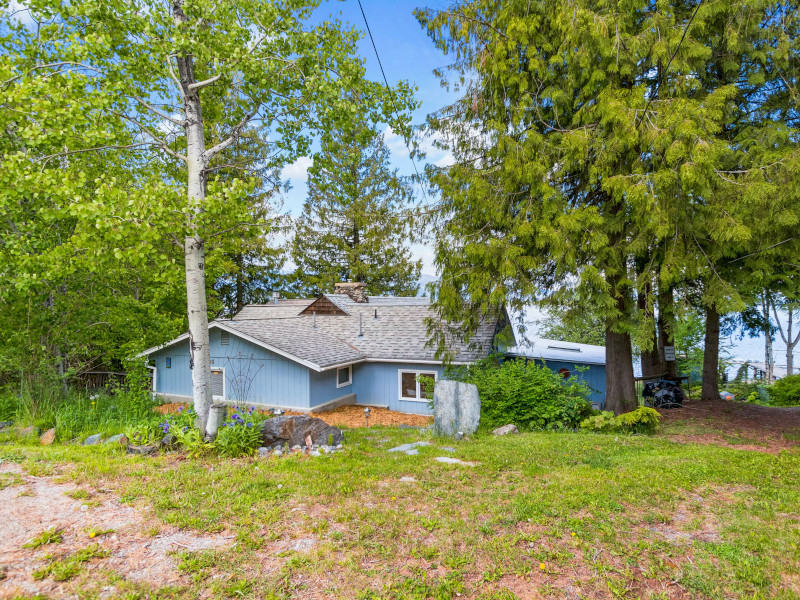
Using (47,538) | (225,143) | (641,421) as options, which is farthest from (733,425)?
(47,538)

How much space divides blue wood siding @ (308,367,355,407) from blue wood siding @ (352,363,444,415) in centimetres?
66

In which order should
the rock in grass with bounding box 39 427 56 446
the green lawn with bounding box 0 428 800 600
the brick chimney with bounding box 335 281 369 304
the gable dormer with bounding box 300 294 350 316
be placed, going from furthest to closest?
the brick chimney with bounding box 335 281 369 304 → the gable dormer with bounding box 300 294 350 316 → the rock in grass with bounding box 39 427 56 446 → the green lawn with bounding box 0 428 800 600

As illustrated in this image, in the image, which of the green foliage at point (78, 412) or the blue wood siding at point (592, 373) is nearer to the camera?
the green foliage at point (78, 412)

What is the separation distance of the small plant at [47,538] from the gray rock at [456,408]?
5.68 m

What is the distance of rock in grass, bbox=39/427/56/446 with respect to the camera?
19.9 feet

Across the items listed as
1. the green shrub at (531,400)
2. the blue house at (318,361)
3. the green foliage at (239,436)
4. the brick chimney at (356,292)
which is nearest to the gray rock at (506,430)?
the green shrub at (531,400)

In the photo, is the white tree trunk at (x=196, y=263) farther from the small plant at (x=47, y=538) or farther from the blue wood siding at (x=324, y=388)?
the blue wood siding at (x=324, y=388)

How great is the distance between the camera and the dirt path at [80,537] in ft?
8.52

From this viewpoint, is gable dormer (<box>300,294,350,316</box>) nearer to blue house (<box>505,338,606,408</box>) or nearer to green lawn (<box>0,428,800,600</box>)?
blue house (<box>505,338,606,408</box>)

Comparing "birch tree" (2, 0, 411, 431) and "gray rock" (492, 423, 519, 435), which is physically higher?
"birch tree" (2, 0, 411, 431)

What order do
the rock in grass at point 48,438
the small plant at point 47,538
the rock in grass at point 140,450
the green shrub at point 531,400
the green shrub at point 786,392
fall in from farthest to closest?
the green shrub at point 786,392 → the green shrub at point 531,400 → the rock in grass at point 48,438 → the rock in grass at point 140,450 → the small plant at point 47,538

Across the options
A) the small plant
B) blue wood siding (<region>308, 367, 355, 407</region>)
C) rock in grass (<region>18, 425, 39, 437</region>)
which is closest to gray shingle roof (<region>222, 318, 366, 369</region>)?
blue wood siding (<region>308, 367, 355, 407</region>)

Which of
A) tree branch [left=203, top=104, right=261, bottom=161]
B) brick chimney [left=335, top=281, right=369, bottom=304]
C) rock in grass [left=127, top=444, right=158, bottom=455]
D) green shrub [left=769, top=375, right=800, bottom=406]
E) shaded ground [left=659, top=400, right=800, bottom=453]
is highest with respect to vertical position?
tree branch [left=203, top=104, right=261, bottom=161]

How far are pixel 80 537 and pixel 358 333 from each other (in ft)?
43.4
